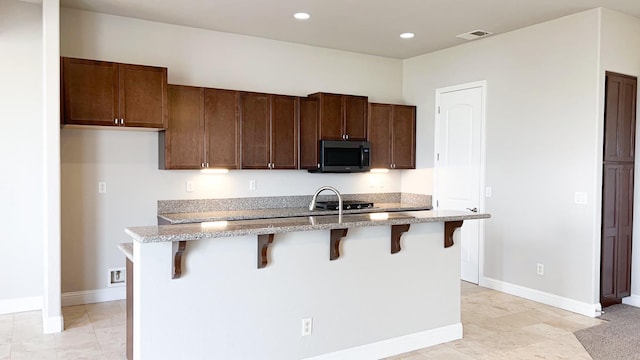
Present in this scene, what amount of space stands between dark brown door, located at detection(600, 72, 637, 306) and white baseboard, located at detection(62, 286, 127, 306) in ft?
15.4

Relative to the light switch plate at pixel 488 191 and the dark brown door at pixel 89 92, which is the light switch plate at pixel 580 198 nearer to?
the light switch plate at pixel 488 191

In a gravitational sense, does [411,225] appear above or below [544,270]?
above

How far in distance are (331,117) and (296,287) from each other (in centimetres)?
296

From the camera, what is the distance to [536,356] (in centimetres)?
362

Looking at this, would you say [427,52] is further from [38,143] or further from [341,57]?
[38,143]

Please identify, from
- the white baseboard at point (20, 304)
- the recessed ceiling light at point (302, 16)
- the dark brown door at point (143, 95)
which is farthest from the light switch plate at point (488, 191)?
the white baseboard at point (20, 304)

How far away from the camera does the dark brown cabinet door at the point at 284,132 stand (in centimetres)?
542

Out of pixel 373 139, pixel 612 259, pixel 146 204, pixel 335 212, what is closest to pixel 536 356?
pixel 612 259

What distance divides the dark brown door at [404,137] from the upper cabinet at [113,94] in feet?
9.72

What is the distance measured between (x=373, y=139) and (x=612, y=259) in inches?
114

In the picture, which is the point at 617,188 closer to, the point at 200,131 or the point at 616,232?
the point at 616,232

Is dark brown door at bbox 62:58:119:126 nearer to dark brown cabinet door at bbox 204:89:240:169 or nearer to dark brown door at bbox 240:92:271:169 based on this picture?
dark brown cabinet door at bbox 204:89:240:169

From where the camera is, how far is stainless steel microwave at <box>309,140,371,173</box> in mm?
5742

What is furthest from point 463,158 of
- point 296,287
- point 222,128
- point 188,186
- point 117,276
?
point 117,276
